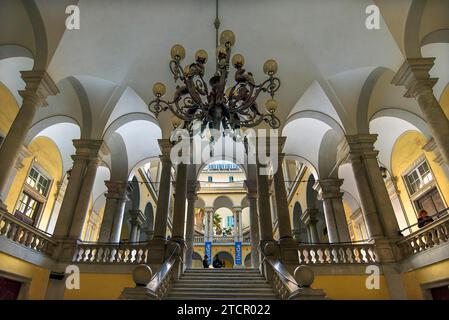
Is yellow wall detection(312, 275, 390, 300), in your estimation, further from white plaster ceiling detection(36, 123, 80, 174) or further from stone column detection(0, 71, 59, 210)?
white plaster ceiling detection(36, 123, 80, 174)

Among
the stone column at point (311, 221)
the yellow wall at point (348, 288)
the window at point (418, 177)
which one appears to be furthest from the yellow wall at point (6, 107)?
the window at point (418, 177)

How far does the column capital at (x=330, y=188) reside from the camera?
40.0 ft

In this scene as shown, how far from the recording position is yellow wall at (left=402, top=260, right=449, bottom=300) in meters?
6.35

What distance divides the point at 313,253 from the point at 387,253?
195cm

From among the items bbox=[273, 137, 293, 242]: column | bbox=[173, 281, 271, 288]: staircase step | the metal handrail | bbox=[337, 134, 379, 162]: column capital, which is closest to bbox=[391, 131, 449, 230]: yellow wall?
bbox=[337, 134, 379, 162]: column capital

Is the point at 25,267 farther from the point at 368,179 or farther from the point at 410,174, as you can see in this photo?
the point at 410,174

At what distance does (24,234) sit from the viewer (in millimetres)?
7043

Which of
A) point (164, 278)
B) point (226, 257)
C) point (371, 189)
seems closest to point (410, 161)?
point (371, 189)

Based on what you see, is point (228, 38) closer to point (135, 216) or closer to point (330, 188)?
point (330, 188)

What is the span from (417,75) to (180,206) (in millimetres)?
7397

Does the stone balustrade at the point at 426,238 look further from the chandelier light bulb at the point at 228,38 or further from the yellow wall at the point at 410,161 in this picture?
the chandelier light bulb at the point at 228,38

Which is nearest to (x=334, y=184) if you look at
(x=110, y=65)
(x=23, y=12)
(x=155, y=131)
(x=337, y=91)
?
→ (x=337, y=91)

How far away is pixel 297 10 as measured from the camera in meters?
8.27

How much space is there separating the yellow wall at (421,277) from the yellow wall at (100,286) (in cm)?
719
